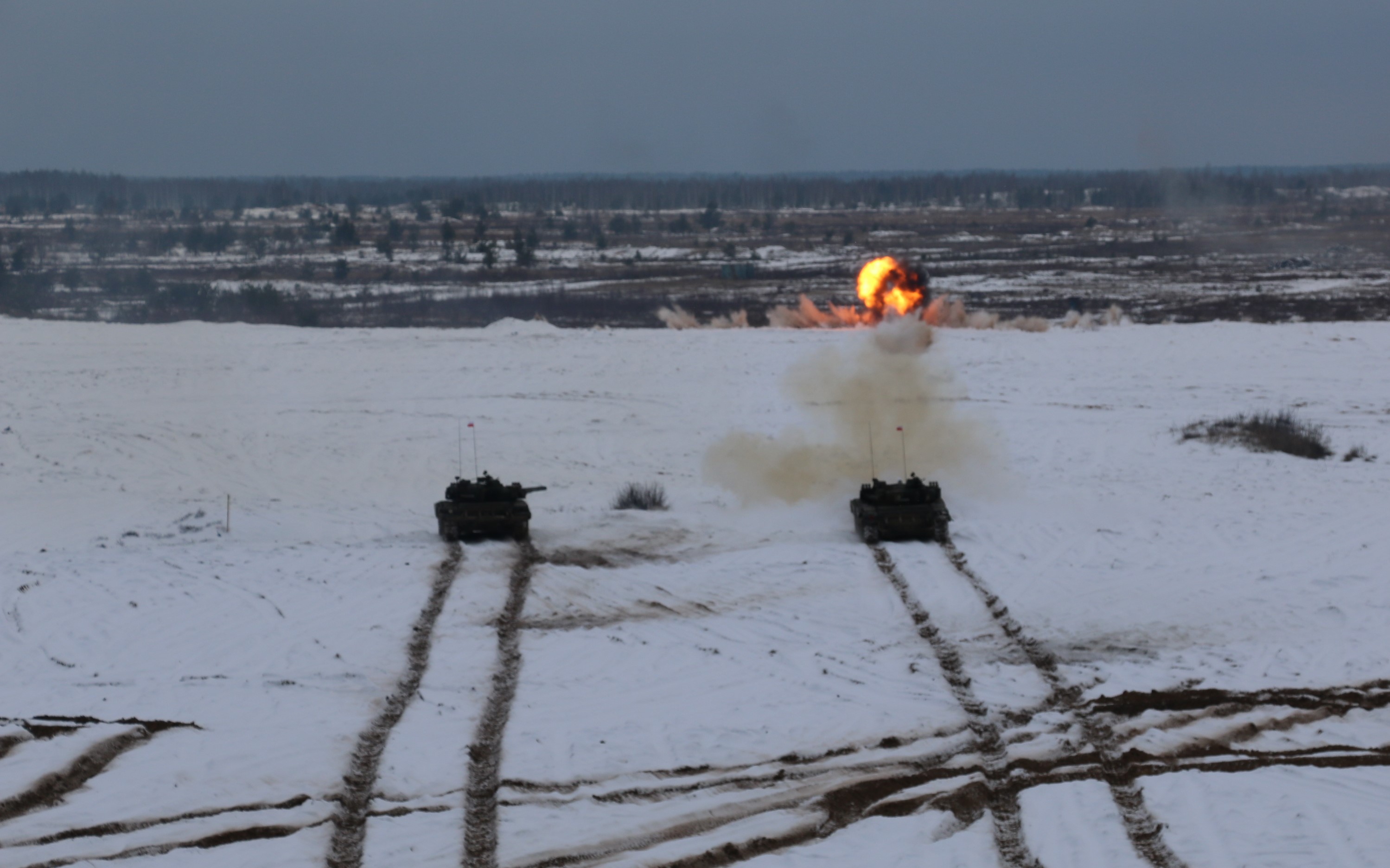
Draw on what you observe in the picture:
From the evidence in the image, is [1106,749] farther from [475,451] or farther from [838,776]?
[475,451]

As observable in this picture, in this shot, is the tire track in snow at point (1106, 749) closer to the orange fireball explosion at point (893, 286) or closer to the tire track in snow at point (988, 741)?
the tire track in snow at point (988, 741)

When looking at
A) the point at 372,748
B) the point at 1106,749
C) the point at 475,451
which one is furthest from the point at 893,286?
the point at 372,748

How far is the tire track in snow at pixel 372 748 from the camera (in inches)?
447

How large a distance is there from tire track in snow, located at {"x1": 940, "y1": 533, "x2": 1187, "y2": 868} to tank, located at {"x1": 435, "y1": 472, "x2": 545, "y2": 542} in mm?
6668

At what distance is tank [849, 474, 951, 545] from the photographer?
68.5ft

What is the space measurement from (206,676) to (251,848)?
4.30 m

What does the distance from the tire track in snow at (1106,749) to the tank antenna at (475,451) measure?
11766 millimetres

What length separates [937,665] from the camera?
618 inches

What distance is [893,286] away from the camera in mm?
32750

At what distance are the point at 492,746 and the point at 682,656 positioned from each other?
3.30 m

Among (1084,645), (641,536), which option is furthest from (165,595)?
(1084,645)

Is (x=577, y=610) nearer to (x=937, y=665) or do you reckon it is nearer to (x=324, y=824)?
(x=937, y=665)

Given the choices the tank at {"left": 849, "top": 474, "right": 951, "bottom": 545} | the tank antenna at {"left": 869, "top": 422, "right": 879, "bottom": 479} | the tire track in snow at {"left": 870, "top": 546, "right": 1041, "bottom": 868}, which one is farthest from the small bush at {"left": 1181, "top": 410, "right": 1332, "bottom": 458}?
the tire track in snow at {"left": 870, "top": 546, "right": 1041, "bottom": 868}

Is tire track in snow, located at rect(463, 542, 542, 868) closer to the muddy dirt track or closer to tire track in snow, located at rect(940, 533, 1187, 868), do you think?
the muddy dirt track
